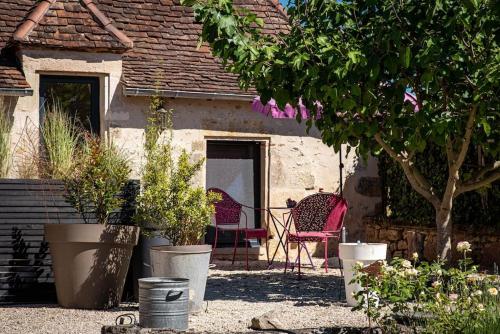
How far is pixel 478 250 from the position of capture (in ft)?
37.3

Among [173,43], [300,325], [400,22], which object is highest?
[173,43]

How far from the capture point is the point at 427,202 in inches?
493

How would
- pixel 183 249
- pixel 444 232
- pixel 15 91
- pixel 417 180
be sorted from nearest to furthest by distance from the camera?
pixel 183 249 → pixel 444 232 → pixel 417 180 → pixel 15 91

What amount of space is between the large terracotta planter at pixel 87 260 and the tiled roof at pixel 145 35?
405 centimetres

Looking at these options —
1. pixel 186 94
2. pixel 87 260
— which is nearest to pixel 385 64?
pixel 87 260

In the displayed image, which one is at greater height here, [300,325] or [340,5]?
[340,5]

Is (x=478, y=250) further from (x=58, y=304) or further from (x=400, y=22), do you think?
(x=58, y=304)

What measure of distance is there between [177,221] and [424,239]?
5.34 m

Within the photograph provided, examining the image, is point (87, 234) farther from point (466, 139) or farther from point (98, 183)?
point (466, 139)

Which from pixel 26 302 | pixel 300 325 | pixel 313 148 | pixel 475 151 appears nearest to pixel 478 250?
pixel 475 151

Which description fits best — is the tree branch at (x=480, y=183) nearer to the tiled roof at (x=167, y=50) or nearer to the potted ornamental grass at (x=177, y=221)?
the potted ornamental grass at (x=177, y=221)

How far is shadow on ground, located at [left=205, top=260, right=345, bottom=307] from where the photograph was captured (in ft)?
29.8

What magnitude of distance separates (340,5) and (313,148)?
5.28 meters

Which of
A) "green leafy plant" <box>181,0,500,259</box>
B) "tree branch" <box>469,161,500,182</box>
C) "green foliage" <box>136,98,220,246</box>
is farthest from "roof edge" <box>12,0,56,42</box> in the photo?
"tree branch" <box>469,161,500,182</box>
